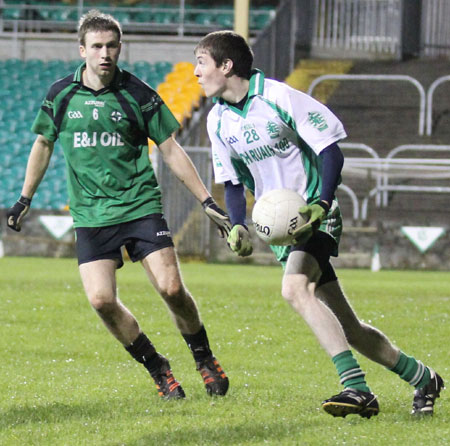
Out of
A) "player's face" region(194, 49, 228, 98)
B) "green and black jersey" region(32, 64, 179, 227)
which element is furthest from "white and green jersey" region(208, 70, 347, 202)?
"green and black jersey" region(32, 64, 179, 227)

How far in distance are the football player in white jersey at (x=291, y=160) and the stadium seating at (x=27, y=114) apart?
17.1 metres

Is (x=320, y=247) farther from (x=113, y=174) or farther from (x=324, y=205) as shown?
(x=113, y=174)

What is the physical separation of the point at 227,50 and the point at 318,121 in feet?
2.28

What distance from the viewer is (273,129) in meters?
6.20

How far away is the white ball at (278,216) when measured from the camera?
598 centimetres

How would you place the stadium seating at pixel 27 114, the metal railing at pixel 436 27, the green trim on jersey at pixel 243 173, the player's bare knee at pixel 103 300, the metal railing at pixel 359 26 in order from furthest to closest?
the metal railing at pixel 436 27 → the metal railing at pixel 359 26 → the stadium seating at pixel 27 114 → the player's bare knee at pixel 103 300 → the green trim on jersey at pixel 243 173

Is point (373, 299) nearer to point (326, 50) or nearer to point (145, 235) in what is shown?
point (145, 235)

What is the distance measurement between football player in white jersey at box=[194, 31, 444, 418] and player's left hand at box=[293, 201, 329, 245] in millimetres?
13

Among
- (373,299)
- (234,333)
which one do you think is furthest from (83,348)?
(373,299)

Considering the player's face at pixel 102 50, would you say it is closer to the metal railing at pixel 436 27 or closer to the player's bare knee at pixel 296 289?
the player's bare knee at pixel 296 289

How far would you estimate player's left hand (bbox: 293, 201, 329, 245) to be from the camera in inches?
232

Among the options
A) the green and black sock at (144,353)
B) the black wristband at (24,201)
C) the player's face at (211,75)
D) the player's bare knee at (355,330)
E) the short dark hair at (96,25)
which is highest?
the short dark hair at (96,25)

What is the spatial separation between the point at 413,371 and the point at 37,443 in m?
2.07

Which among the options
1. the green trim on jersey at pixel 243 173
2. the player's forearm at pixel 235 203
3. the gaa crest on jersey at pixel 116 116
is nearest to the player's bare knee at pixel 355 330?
the player's forearm at pixel 235 203
